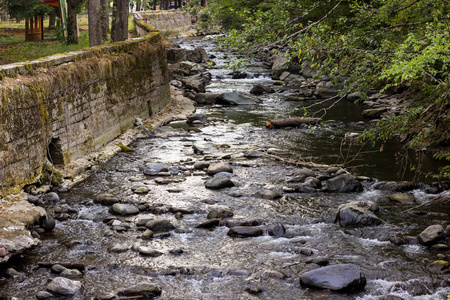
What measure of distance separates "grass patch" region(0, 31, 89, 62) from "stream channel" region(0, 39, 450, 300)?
881cm

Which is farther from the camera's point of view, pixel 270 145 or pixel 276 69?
pixel 276 69

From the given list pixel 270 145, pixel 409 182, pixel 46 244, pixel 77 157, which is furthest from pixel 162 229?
pixel 270 145

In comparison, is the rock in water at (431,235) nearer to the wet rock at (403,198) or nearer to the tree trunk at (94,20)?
the wet rock at (403,198)

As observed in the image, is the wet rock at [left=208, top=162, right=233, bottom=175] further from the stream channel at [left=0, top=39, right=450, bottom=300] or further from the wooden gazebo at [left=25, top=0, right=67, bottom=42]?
the wooden gazebo at [left=25, top=0, right=67, bottom=42]

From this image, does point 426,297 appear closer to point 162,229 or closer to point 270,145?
point 162,229

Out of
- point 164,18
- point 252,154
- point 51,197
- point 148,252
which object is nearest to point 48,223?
point 51,197

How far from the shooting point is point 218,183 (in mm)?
10594

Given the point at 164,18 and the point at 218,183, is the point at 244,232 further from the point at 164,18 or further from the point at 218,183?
the point at 164,18

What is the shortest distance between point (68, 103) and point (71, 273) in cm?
562

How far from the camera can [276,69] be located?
2631 cm

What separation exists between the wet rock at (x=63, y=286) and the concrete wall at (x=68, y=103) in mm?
3205

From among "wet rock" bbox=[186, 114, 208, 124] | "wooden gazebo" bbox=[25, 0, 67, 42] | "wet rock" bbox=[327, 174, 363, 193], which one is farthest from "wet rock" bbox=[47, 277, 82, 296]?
"wooden gazebo" bbox=[25, 0, 67, 42]

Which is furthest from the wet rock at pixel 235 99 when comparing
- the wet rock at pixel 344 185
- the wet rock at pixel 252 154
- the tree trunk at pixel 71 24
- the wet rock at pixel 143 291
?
the wet rock at pixel 143 291

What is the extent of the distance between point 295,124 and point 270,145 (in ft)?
7.80
